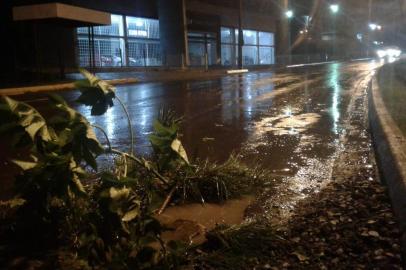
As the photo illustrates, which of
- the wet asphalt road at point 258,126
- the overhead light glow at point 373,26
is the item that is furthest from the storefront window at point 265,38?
the overhead light glow at point 373,26

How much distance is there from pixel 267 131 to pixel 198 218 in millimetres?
4837

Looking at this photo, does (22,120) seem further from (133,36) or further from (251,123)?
(133,36)

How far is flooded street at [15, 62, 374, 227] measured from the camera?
557 cm

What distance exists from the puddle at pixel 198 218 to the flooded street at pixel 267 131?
0.07m

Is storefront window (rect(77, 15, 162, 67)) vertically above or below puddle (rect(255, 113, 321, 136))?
above

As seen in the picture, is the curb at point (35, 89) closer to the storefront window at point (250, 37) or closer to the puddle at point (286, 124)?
the puddle at point (286, 124)

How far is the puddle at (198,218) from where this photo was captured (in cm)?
394

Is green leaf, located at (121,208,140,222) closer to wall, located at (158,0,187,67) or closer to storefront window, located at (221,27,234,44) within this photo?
wall, located at (158,0,187,67)

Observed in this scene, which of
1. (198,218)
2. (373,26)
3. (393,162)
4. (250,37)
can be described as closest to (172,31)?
(250,37)

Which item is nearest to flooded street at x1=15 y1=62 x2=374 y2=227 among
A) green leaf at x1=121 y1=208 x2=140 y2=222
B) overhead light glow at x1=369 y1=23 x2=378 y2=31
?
green leaf at x1=121 y1=208 x2=140 y2=222

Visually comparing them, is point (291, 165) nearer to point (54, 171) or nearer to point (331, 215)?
point (331, 215)

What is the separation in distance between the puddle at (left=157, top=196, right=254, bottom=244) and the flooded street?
0.07 metres

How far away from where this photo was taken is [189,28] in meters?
42.3

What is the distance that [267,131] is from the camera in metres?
9.02
